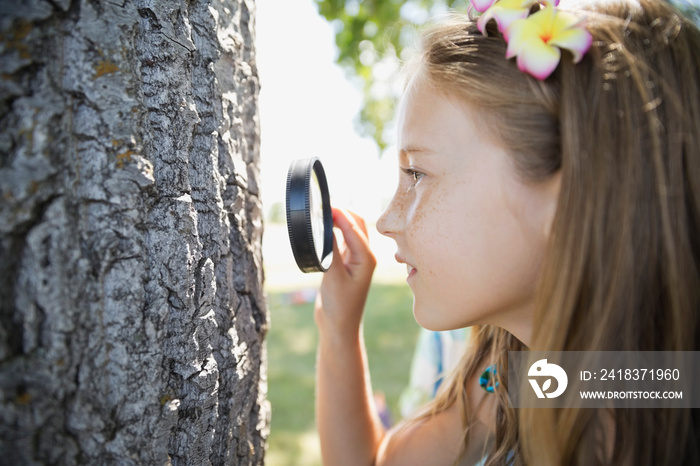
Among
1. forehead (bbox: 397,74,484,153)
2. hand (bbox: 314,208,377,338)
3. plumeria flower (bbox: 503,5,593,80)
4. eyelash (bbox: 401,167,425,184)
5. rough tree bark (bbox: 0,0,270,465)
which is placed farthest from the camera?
hand (bbox: 314,208,377,338)

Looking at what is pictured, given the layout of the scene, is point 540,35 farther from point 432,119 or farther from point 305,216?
point 305,216

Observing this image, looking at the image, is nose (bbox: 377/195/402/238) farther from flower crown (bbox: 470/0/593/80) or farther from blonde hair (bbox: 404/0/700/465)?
flower crown (bbox: 470/0/593/80)

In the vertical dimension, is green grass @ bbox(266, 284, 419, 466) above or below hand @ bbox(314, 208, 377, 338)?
below

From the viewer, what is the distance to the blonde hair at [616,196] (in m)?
1.18

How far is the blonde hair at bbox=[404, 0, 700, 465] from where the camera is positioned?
1183mm

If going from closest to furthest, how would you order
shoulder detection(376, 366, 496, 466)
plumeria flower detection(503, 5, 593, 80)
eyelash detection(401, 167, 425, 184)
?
plumeria flower detection(503, 5, 593, 80), eyelash detection(401, 167, 425, 184), shoulder detection(376, 366, 496, 466)

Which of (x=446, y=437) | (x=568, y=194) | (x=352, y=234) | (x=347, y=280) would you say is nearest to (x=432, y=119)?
(x=568, y=194)

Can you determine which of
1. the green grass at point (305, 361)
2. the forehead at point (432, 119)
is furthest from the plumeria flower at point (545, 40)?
the green grass at point (305, 361)

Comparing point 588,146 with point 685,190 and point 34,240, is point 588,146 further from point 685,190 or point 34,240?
point 34,240

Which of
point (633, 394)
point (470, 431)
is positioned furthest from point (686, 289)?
point (470, 431)

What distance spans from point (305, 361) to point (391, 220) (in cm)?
466

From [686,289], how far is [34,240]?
143 centimetres

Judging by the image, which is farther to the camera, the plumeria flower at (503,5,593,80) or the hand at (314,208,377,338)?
the hand at (314,208,377,338)

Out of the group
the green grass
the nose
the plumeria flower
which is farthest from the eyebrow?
the green grass
